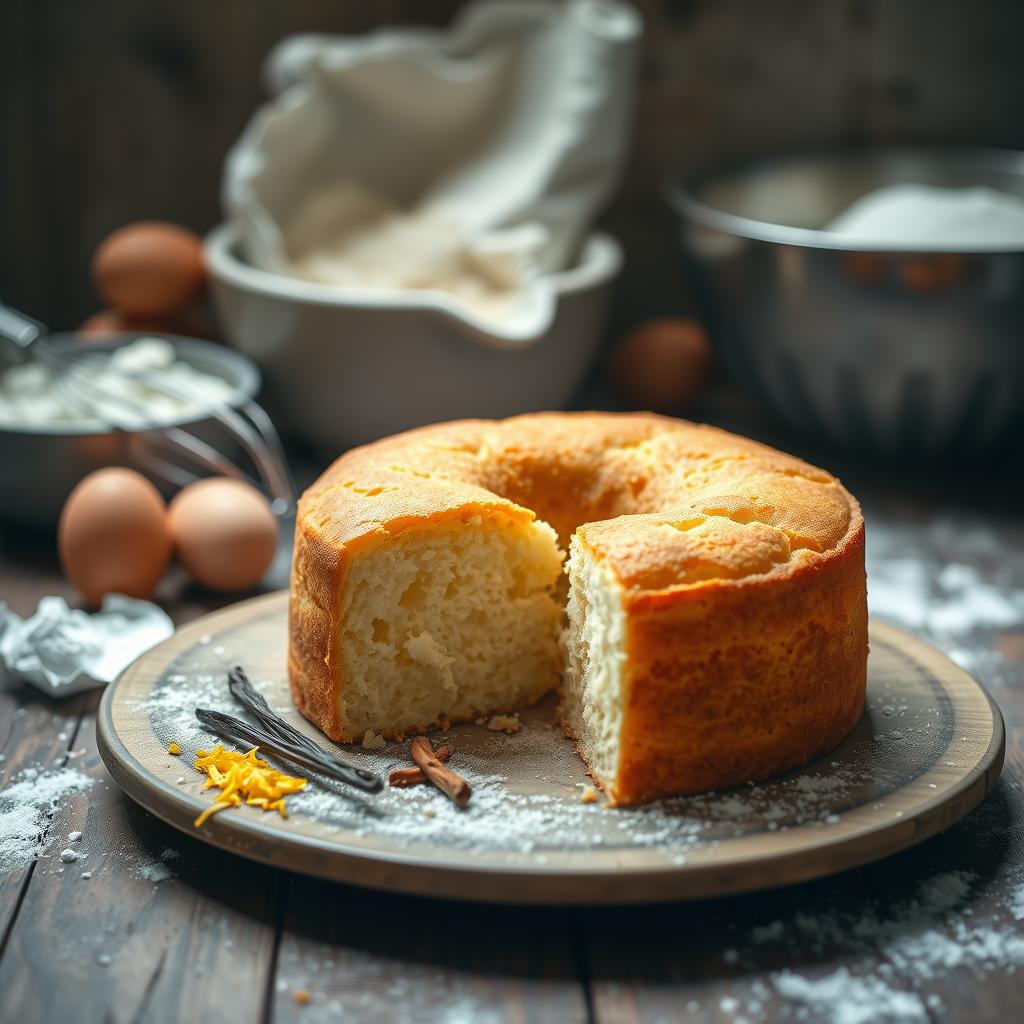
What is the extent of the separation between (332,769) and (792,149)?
8.48 feet

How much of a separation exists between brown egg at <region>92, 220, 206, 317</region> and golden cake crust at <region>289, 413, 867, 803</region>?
51.4 inches

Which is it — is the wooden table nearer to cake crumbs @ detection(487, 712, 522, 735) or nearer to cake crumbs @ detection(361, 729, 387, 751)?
cake crumbs @ detection(361, 729, 387, 751)

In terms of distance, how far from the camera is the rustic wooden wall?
3.49m

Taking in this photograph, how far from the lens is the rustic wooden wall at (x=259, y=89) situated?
3.49 metres

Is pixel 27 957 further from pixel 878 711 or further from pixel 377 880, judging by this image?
pixel 878 711

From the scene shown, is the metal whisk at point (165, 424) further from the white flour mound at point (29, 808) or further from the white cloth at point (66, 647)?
the white flour mound at point (29, 808)

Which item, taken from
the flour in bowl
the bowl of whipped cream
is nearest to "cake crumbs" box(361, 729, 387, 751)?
the bowl of whipped cream

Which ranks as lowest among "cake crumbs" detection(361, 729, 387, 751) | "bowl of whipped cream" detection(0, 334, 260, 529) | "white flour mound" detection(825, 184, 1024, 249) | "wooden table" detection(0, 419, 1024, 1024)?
"bowl of whipped cream" detection(0, 334, 260, 529)

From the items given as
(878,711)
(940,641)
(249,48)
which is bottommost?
(940,641)

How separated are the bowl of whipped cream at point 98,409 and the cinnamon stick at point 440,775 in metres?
1.15

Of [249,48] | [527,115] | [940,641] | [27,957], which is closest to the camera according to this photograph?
[27,957]

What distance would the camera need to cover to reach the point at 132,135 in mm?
3574

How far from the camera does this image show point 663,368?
343 cm

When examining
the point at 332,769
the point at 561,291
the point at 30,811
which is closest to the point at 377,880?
the point at 332,769
